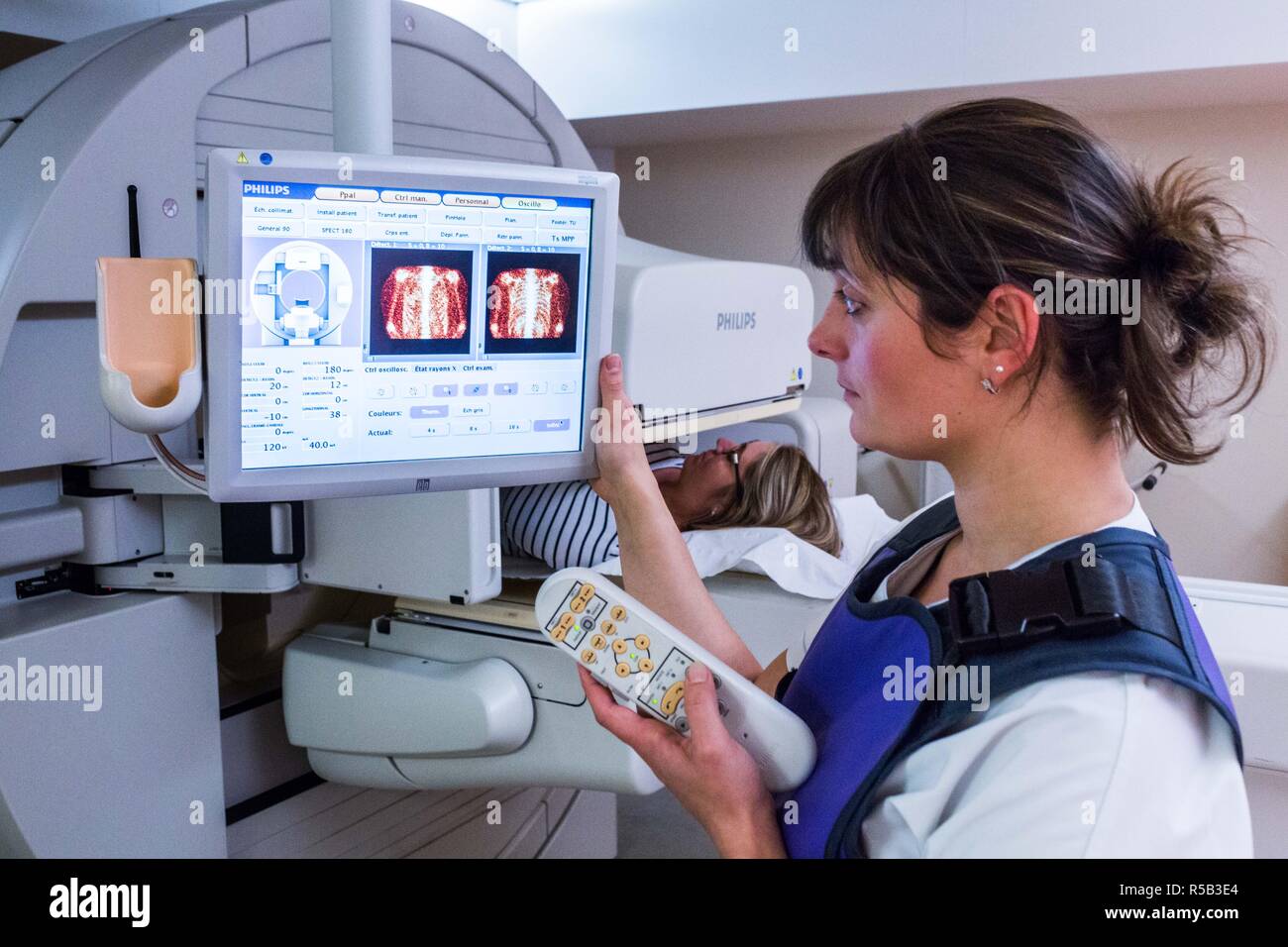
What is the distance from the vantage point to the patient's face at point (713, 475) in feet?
6.47

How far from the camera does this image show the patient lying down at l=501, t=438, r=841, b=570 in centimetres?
175

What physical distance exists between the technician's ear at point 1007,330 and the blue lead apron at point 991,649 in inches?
5.3

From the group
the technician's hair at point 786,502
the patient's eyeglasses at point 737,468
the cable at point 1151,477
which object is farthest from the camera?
the cable at point 1151,477

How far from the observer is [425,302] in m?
0.97

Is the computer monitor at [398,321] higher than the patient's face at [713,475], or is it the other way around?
the computer monitor at [398,321]

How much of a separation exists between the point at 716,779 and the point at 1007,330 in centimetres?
41

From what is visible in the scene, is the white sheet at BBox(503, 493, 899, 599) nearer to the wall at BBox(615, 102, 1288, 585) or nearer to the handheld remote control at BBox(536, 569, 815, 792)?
the handheld remote control at BBox(536, 569, 815, 792)

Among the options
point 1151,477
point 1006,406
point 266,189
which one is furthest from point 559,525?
point 1151,477

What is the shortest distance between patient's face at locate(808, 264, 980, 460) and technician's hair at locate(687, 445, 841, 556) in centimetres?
95

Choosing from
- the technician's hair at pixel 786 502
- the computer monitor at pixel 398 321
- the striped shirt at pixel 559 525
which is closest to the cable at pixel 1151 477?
the technician's hair at pixel 786 502

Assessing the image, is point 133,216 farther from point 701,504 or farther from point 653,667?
point 701,504

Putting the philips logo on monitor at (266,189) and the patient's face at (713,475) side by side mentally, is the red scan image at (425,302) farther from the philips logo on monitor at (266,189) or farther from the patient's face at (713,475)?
the patient's face at (713,475)
